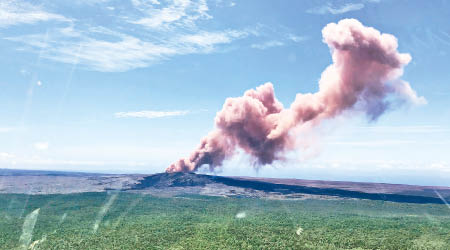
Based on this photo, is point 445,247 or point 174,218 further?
point 174,218

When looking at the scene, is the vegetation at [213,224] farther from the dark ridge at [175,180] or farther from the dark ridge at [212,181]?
the dark ridge at [175,180]

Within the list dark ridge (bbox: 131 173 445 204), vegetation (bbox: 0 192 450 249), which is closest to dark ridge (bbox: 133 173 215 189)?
dark ridge (bbox: 131 173 445 204)

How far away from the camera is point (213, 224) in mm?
68250

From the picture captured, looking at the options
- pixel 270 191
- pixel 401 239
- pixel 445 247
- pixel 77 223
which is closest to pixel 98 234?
pixel 77 223

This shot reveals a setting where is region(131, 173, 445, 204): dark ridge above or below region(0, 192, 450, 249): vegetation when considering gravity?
above

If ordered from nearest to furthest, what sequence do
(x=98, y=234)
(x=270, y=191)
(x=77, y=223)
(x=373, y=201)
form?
(x=98, y=234)
(x=77, y=223)
(x=373, y=201)
(x=270, y=191)

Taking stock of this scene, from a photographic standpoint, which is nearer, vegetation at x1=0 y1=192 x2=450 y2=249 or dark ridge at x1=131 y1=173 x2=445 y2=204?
vegetation at x1=0 y1=192 x2=450 y2=249

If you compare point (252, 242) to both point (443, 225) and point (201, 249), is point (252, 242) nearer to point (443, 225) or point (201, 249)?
point (201, 249)

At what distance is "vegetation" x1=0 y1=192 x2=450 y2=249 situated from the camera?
53438mm

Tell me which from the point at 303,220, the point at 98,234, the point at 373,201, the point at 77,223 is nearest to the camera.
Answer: the point at 98,234

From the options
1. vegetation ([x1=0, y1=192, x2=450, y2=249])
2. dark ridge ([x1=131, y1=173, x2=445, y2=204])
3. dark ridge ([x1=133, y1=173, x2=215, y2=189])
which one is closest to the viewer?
vegetation ([x1=0, y1=192, x2=450, y2=249])

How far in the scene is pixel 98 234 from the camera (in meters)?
58.8

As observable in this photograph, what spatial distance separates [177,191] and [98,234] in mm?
70897

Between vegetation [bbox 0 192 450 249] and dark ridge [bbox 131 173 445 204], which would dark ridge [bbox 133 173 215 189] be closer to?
dark ridge [bbox 131 173 445 204]
